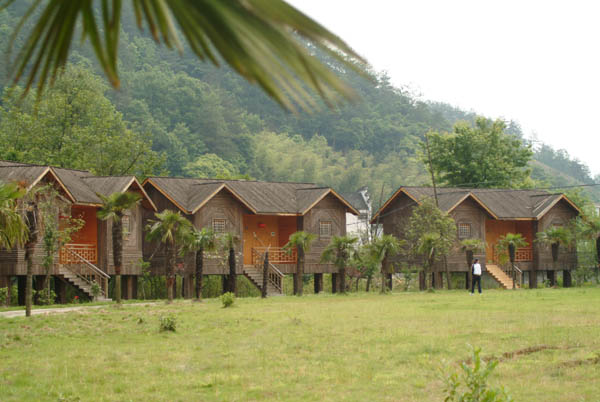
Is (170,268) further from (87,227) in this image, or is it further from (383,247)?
(383,247)

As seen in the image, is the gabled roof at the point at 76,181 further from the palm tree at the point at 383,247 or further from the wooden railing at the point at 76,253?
the palm tree at the point at 383,247

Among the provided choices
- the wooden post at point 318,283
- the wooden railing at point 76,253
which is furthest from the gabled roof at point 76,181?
the wooden post at point 318,283

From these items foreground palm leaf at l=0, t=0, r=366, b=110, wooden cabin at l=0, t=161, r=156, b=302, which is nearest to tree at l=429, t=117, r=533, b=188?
wooden cabin at l=0, t=161, r=156, b=302

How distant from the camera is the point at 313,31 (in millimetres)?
1549

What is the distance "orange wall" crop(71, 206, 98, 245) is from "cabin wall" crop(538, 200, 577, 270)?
26283 mm

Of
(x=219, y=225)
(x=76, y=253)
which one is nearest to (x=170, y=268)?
(x=76, y=253)

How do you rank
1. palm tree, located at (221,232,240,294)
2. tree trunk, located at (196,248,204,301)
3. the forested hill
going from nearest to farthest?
tree trunk, located at (196,248,204,301), palm tree, located at (221,232,240,294), the forested hill

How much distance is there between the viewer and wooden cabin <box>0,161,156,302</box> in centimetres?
3067

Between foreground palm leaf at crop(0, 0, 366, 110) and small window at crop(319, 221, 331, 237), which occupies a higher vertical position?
small window at crop(319, 221, 331, 237)

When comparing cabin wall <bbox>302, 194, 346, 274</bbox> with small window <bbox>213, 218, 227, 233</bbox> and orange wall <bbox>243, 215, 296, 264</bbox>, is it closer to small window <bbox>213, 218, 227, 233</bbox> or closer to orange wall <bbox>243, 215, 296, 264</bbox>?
orange wall <bbox>243, 215, 296, 264</bbox>

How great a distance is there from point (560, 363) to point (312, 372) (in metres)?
4.07

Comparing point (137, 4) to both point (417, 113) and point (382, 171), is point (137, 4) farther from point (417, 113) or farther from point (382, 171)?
point (417, 113)

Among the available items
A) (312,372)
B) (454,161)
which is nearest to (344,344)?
(312,372)

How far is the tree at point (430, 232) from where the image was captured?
39.9 m
